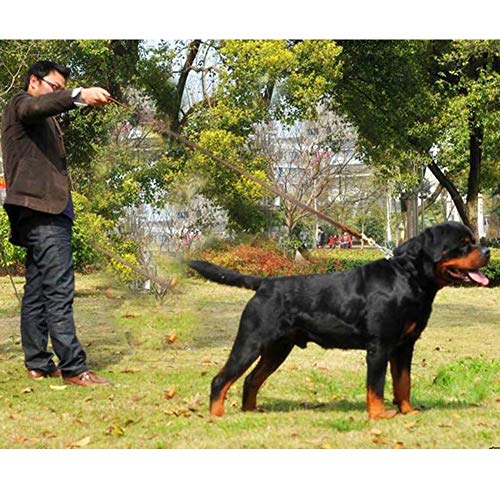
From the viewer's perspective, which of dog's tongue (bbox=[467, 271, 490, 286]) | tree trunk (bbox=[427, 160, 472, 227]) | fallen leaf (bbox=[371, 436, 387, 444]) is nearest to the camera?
fallen leaf (bbox=[371, 436, 387, 444])

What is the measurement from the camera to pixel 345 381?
621cm

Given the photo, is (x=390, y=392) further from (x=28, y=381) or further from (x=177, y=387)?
(x=28, y=381)

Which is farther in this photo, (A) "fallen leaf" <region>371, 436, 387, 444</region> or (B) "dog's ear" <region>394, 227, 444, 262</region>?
(B) "dog's ear" <region>394, 227, 444, 262</region>

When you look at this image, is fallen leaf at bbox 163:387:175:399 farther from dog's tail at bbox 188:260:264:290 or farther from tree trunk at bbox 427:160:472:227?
tree trunk at bbox 427:160:472:227

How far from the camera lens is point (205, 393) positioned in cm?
568

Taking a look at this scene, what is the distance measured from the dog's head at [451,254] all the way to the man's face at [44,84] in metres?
2.75

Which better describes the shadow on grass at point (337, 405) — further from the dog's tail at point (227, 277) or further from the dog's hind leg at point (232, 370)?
the dog's tail at point (227, 277)

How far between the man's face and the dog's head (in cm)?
275

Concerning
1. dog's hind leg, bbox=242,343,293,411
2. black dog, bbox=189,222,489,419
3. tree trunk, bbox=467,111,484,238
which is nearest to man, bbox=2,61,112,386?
A: dog's hind leg, bbox=242,343,293,411

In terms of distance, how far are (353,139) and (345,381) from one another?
3527mm

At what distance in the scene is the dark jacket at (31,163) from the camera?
18.6ft

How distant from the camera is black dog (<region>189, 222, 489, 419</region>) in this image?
4582mm

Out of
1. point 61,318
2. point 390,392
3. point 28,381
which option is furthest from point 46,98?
point 390,392

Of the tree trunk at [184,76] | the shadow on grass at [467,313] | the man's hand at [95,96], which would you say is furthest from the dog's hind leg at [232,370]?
the shadow on grass at [467,313]
